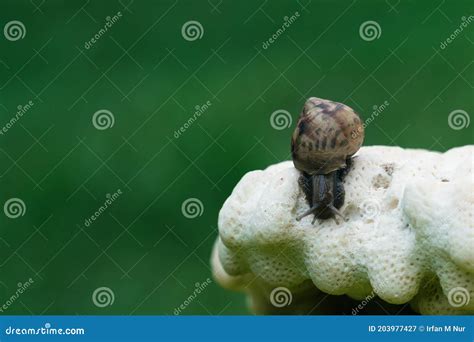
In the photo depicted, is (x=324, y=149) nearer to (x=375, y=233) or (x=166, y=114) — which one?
(x=375, y=233)

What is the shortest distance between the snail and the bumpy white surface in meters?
0.02

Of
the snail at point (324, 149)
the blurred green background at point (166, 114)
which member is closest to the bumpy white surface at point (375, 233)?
the snail at point (324, 149)

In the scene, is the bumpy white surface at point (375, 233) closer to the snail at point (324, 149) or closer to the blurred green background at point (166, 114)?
the snail at point (324, 149)

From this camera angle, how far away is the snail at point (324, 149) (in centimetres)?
112

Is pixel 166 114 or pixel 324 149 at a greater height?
pixel 324 149

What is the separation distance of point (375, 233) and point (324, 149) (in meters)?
0.13

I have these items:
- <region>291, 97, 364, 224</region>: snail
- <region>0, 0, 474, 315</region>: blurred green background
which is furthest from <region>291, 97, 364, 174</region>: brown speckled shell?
<region>0, 0, 474, 315</region>: blurred green background

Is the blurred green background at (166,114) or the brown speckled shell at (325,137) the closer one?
the brown speckled shell at (325,137)

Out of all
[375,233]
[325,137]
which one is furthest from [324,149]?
[375,233]

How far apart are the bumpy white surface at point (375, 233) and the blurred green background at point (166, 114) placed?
2.92 ft

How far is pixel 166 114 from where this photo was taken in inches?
111

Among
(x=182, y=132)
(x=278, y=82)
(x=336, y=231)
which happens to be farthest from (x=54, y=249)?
(x=336, y=231)

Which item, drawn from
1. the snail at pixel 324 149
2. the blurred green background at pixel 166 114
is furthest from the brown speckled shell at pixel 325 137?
the blurred green background at pixel 166 114

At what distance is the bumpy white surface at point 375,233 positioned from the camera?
104cm
